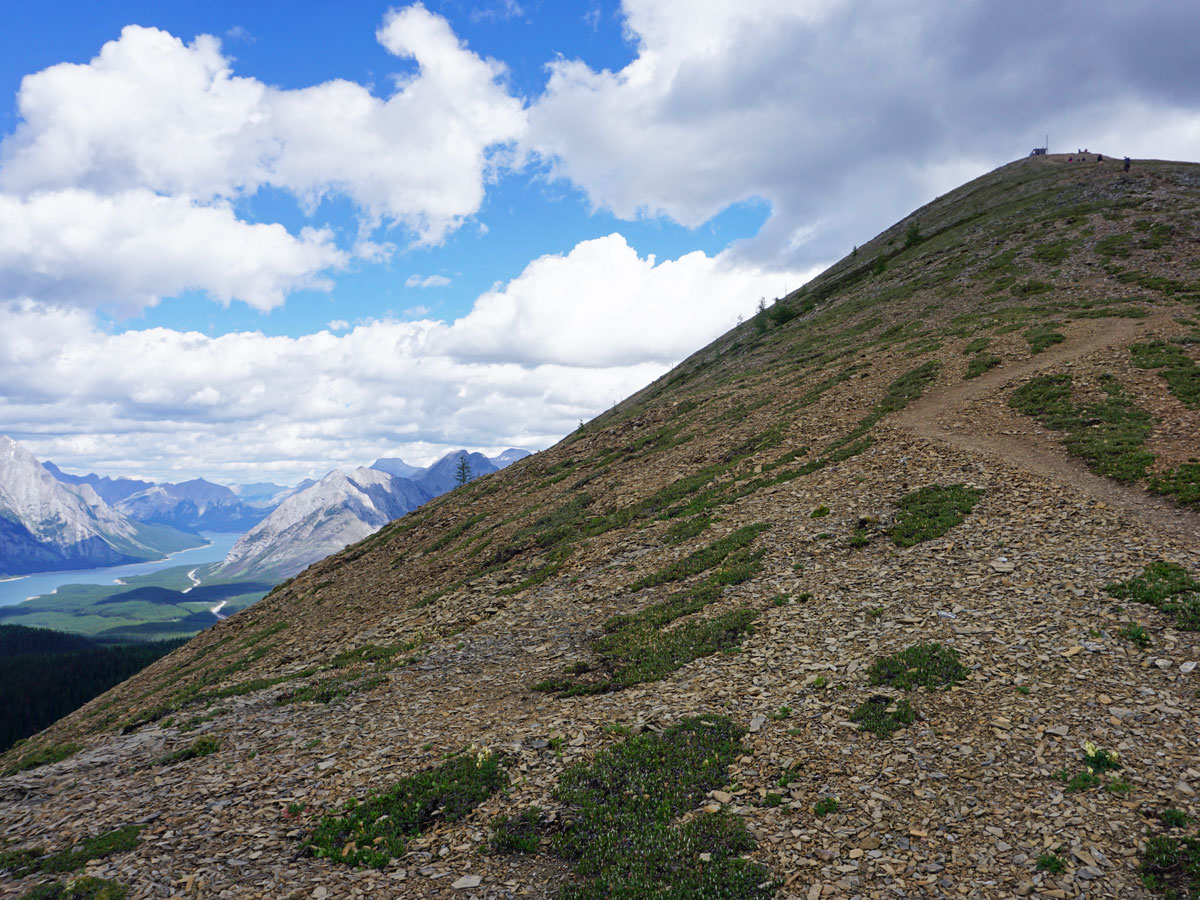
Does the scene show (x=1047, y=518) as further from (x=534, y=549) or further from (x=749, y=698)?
(x=534, y=549)

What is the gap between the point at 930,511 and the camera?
75.2 feet

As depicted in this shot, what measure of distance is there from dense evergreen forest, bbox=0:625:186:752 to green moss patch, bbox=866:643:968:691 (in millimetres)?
172458

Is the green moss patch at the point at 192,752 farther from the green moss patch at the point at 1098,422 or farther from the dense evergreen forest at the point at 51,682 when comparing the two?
the dense evergreen forest at the point at 51,682

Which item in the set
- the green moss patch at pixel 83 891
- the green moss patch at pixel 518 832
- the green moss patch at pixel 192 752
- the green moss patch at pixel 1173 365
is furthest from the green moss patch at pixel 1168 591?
the green moss patch at pixel 192 752

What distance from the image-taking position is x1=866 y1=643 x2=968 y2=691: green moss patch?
46.5 feet

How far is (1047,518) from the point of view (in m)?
20.3

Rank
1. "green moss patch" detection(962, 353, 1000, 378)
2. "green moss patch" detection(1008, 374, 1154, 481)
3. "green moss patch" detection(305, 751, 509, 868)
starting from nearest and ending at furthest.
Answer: "green moss patch" detection(305, 751, 509, 868) < "green moss patch" detection(1008, 374, 1154, 481) < "green moss patch" detection(962, 353, 1000, 378)

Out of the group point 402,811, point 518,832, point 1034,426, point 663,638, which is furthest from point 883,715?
point 1034,426

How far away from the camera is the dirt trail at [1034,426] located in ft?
65.3

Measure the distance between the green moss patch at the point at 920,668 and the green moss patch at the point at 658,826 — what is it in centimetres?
422

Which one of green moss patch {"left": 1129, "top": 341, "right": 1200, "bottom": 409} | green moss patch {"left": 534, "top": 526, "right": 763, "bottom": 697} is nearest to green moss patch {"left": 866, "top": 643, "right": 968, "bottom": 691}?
green moss patch {"left": 534, "top": 526, "right": 763, "bottom": 697}

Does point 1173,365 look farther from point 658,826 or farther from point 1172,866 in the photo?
point 658,826

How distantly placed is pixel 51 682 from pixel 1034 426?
203 m

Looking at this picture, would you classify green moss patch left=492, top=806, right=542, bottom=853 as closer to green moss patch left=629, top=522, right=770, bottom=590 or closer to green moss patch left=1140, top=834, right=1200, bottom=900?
green moss patch left=1140, top=834, right=1200, bottom=900
